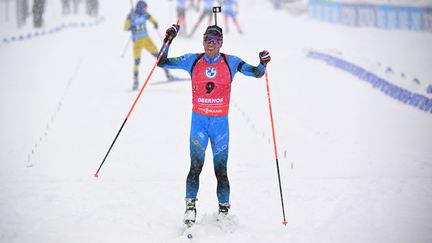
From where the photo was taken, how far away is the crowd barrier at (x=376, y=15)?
2473cm

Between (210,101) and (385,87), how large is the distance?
8817mm

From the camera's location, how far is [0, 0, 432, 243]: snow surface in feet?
17.4

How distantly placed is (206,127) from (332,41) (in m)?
18.8

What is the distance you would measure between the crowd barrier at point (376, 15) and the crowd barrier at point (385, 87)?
412 inches

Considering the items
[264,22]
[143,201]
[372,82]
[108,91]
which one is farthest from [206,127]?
[264,22]

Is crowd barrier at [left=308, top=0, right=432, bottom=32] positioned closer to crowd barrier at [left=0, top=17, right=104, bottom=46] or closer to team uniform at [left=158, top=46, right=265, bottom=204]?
crowd barrier at [left=0, top=17, right=104, bottom=46]

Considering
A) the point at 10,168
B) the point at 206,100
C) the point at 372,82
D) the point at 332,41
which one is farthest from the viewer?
the point at 332,41

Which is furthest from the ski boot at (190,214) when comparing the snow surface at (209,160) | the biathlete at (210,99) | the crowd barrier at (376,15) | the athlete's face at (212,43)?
the crowd barrier at (376,15)

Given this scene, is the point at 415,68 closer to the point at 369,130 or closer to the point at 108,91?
the point at 369,130

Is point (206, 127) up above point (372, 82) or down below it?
above

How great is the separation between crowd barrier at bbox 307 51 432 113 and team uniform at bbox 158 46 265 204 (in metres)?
7.25

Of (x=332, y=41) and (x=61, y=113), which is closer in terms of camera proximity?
(x=61, y=113)

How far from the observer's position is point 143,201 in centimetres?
594

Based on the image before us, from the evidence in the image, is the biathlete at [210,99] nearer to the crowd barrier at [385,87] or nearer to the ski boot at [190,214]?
the ski boot at [190,214]
